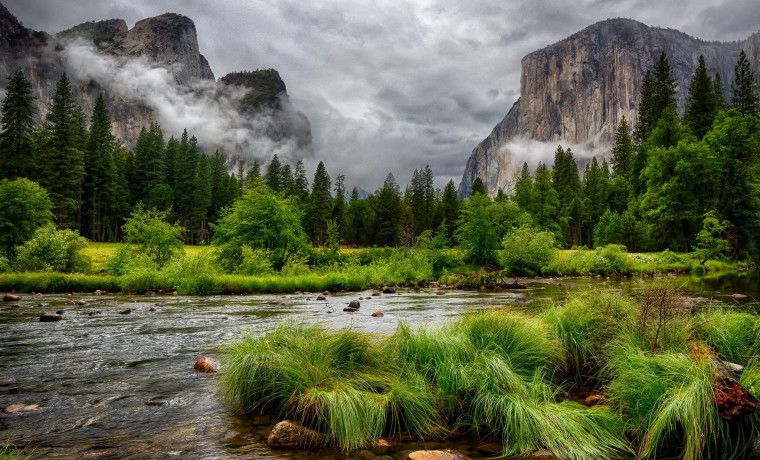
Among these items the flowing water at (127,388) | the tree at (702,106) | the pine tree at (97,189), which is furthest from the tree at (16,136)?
the tree at (702,106)

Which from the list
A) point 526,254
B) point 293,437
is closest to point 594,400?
point 293,437

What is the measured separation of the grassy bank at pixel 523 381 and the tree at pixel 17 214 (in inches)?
1238

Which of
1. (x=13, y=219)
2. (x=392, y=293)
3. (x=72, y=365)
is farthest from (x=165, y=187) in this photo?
(x=72, y=365)

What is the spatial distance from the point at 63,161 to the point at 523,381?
225 ft

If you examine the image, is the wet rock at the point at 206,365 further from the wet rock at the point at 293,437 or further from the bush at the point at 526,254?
the bush at the point at 526,254

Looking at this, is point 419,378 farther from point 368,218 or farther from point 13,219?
point 368,218

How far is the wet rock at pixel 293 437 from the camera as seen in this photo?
4.25 meters

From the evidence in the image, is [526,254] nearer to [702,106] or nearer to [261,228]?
[261,228]

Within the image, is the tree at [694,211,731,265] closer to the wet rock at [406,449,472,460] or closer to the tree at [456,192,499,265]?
the tree at [456,192,499,265]

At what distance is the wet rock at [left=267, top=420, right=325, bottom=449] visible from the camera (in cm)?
425

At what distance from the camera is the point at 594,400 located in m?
5.18

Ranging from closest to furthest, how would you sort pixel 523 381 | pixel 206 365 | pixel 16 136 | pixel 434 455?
pixel 434 455 → pixel 523 381 → pixel 206 365 → pixel 16 136

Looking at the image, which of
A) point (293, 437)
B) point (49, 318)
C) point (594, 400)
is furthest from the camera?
point (49, 318)

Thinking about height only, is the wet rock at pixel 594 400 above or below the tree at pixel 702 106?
below
